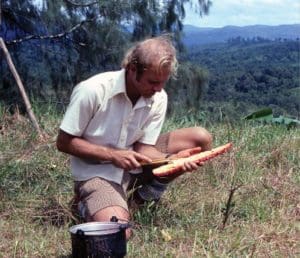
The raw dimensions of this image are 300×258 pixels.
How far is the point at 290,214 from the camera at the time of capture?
2939 millimetres

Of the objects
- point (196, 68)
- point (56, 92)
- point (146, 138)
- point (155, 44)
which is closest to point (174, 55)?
point (155, 44)

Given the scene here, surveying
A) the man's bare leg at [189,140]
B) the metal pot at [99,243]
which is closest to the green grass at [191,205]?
the metal pot at [99,243]

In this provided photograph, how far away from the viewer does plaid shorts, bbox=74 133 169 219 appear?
2.62 meters

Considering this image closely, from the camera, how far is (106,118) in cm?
265

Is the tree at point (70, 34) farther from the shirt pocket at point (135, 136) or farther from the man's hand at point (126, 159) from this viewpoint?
the man's hand at point (126, 159)

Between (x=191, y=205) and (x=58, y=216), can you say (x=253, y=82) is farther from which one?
(x=58, y=216)

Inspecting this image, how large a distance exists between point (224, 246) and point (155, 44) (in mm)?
866

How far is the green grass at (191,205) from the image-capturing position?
2.51 metres

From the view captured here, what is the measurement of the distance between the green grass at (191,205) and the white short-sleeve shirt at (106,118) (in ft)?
0.79

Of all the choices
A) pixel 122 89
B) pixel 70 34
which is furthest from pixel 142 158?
pixel 70 34

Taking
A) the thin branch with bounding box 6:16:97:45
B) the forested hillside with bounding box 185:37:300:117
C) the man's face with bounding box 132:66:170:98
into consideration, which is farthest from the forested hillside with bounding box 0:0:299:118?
the man's face with bounding box 132:66:170:98

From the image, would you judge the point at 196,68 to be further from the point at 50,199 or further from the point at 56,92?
the point at 50,199

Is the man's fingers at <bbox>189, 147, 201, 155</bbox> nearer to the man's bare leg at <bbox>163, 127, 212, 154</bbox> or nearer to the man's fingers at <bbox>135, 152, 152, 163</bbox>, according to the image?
the man's bare leg at <bbox>163, 127, 212, 154</bbox>

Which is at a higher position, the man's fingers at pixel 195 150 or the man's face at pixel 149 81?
the man's face at pixel 149 81
